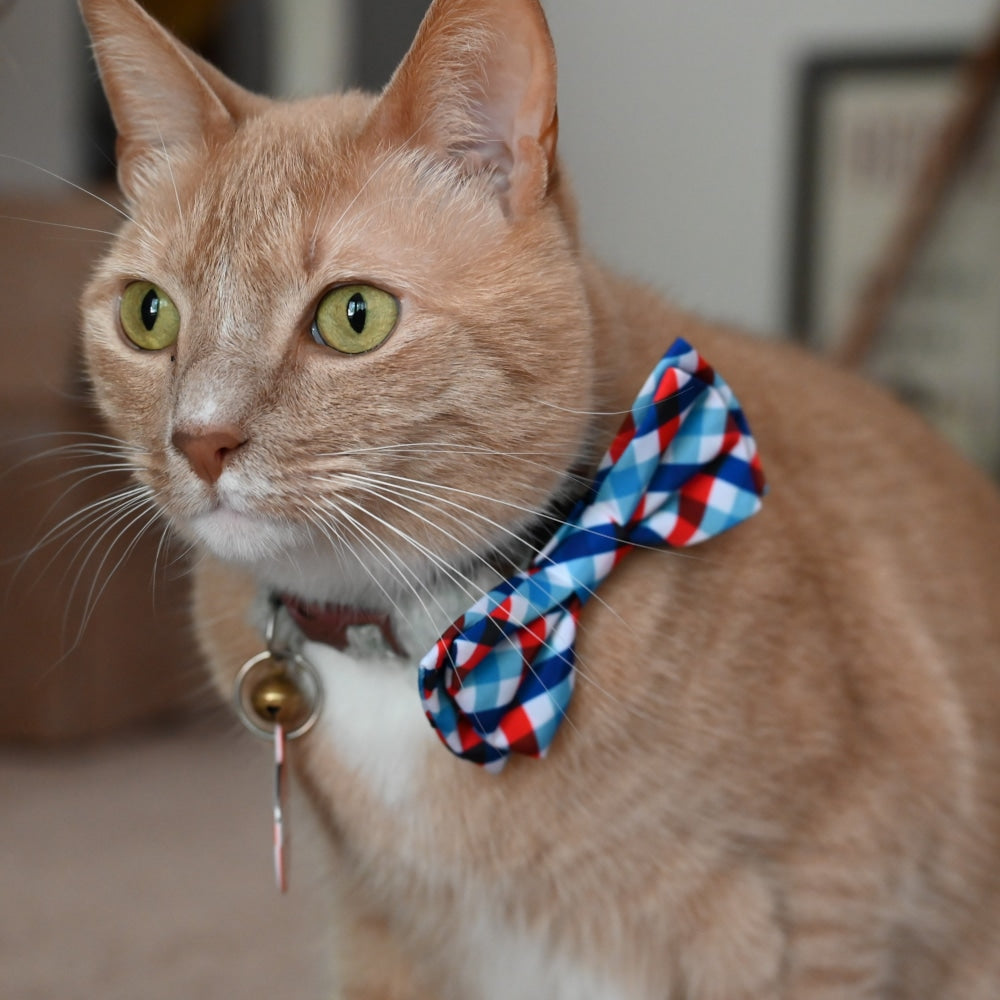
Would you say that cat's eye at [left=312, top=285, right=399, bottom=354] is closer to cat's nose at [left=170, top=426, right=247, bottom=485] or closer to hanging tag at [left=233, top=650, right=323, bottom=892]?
cat's nose at [left=170, top=426, right=247, bottom=485]

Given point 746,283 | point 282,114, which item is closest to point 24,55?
point 746,283

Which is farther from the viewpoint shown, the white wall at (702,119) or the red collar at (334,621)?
the white wall at (702,119)

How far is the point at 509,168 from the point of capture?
970mm

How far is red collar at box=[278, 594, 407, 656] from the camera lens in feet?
3.34

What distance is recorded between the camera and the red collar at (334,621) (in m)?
1.02

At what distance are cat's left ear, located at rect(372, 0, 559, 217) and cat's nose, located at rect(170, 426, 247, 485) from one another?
0.90ft

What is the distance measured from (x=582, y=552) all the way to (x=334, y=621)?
219 mm

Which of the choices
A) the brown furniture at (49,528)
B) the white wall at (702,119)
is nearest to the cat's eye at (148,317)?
the brown furniture at (49,528)

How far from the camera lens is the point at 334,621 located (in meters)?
1.03

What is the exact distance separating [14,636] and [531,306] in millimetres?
1586

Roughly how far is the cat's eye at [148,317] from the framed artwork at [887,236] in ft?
8.78

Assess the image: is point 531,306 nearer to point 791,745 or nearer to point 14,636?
point 791,745

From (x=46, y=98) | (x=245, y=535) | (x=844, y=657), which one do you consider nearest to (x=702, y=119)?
(x=46, y=98)

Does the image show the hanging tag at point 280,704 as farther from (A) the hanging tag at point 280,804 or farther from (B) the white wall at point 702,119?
(B) the white wall at point 702,119
